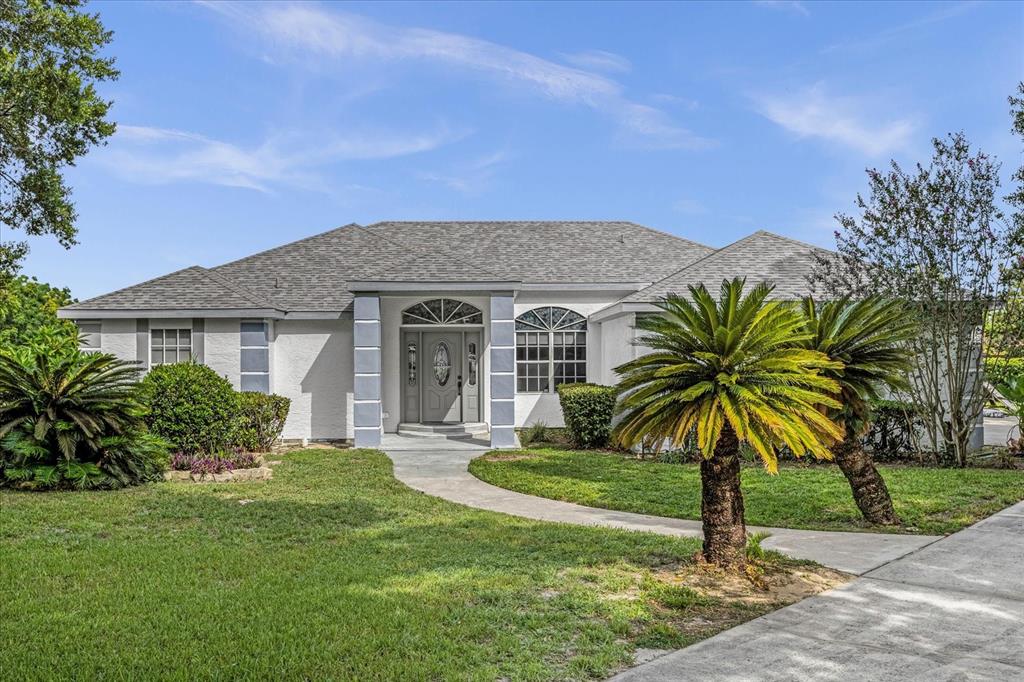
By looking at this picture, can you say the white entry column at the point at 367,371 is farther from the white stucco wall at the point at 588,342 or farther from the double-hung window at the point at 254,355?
the white stucco wall at the point at 588,342

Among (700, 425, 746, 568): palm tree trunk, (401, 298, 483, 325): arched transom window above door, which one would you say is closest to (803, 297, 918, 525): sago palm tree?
(700, 425, 746, 568): palm tree trunk

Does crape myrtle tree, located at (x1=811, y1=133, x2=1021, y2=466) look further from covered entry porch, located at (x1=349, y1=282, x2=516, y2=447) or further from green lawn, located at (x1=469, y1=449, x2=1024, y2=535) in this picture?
covered entry porch, located at (x1=349, y1=282, x2=516, y2=447)

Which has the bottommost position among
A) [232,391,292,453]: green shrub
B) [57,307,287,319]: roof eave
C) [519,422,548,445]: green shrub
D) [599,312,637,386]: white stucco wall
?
[519,422,548,445]: green shrub

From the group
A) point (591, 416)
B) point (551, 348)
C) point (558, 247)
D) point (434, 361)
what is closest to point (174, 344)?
point (434, 361)

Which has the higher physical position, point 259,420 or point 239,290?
point 239,290

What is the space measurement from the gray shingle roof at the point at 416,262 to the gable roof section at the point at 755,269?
95.6 inches

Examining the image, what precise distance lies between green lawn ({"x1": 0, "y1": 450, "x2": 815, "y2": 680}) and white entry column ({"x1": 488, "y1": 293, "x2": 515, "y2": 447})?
6347 mm

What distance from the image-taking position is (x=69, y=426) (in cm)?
1054

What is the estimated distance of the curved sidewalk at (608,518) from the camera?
283 inches

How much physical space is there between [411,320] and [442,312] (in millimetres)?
907

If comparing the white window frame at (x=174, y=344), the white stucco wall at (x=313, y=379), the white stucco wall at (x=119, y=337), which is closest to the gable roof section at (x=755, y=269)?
the white stucco wall at (x=313, y=379)

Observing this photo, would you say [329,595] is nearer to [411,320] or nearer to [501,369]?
[501,369]

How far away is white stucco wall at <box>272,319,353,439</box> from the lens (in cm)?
1747

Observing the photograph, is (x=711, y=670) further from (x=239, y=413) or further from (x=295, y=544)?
(x=239, y=413)
